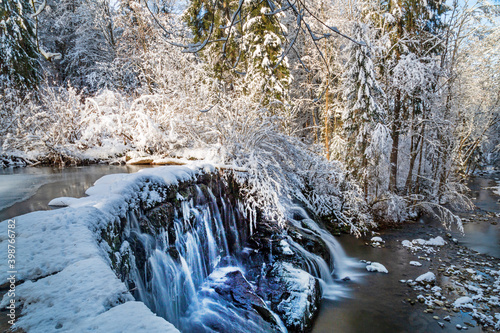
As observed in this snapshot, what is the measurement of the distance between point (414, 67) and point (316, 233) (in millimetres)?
7846

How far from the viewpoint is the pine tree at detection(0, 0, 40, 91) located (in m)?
3.23

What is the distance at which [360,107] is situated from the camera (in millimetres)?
10773

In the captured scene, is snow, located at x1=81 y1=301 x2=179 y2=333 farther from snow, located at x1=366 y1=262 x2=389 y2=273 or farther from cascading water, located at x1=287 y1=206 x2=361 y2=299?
snow, located at x1=366 y1=262 x2=389 y2=273

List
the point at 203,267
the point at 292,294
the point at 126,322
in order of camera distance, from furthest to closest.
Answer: the point at 203,267
the point at 292,294
the point at 126,322

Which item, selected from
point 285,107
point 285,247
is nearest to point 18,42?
point 285,247

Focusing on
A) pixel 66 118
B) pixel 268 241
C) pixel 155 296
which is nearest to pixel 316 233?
pixel 268 241

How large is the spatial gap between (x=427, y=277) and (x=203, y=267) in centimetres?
572

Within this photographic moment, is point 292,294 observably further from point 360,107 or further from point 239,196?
point 360,107

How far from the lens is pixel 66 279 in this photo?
6.14 feet

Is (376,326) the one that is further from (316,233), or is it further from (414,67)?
(414,67)

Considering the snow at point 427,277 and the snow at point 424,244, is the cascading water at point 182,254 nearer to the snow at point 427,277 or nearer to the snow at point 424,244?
the snow at point 427,277

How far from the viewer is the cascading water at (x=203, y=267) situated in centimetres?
400

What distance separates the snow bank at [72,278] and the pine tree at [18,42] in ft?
7.52

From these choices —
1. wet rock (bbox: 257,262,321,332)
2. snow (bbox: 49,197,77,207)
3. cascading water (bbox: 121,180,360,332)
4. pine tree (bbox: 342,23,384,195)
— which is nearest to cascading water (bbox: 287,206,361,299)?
cascading water (bbox: 121,180,360,332)
